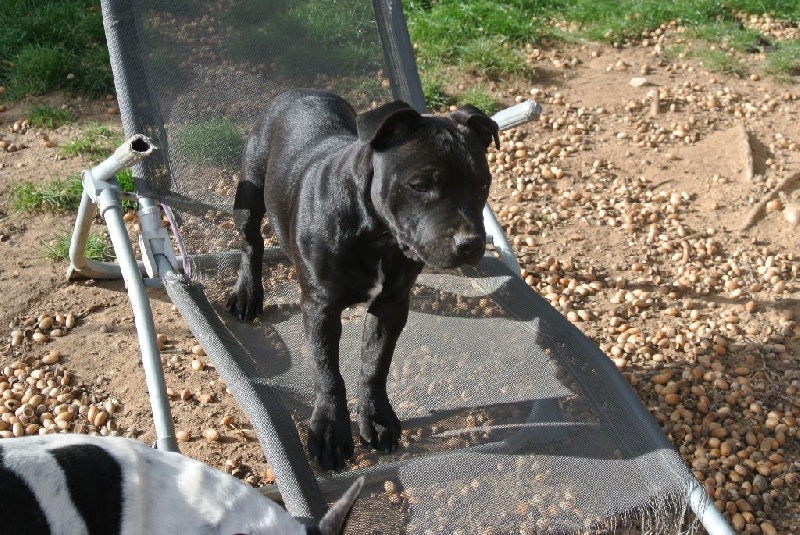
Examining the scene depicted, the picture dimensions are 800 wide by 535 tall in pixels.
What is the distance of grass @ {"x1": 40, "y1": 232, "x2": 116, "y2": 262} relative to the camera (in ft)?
13.8

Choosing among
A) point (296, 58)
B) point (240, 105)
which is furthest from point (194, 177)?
point (296, 58)

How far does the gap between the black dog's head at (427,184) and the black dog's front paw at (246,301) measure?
96cm

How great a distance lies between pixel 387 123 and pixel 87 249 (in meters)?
2.19

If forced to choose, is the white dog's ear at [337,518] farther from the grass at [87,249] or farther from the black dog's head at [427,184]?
the grass at [87,249]

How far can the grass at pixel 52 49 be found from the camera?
17.6 feet

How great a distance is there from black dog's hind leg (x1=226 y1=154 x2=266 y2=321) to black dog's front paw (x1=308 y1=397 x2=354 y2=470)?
641 millimetres

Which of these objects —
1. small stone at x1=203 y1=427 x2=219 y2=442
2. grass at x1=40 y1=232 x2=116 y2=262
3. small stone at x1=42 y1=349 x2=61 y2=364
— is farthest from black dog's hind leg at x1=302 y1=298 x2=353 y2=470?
grass at x1=40 y1=232 x2=116 y2=262

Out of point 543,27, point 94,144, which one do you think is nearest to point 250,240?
point 94,144

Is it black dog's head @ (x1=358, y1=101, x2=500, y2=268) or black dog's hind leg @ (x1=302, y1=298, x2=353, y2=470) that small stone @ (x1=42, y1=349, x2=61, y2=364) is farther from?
black dog's head @ (x1=358, y1=101, x2=500, y2=268)

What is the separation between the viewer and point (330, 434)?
287 centimetres

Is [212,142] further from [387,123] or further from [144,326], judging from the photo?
[387,123]

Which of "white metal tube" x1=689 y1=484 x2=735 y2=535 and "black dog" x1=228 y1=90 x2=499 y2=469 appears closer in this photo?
"black dog" x1=228 y1=90 x2=499 y2=469

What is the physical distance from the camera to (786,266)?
447 cm

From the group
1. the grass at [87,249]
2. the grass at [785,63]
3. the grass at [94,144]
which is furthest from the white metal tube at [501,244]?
the grass at [785,63]
